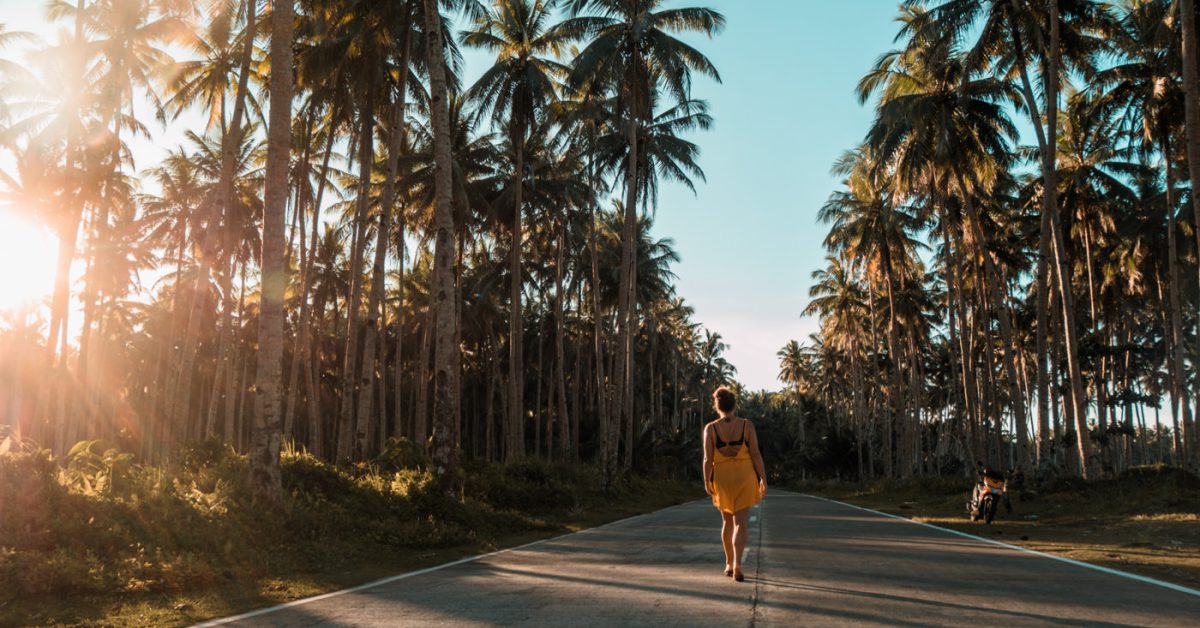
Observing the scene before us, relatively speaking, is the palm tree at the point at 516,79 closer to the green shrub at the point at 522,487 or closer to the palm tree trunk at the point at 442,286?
the green shrub at the point at 522,487

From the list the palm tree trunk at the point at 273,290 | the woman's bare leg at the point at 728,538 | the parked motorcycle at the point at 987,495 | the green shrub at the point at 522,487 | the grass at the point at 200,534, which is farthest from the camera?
the green shrub at the point at 522,487

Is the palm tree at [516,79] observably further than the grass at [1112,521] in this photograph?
Yes

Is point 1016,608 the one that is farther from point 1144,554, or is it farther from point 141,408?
point 141,408

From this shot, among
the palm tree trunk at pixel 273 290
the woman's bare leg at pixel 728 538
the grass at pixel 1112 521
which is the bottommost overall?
the grass at pixel 1112 521

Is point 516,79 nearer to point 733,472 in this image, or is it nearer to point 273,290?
point 273,290

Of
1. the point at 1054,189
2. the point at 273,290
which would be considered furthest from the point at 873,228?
the point at 273,290

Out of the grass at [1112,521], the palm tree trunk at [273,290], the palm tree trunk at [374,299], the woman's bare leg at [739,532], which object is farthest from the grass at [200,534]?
the grass at [1112,521]

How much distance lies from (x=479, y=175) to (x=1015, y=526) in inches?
969

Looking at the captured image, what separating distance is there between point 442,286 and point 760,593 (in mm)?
10938

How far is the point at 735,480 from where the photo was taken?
297 inches

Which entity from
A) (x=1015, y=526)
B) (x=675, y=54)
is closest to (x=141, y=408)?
(x=675, y=54)

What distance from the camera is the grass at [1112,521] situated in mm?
9477

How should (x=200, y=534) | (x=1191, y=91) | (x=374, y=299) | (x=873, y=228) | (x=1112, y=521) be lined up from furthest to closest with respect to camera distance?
(x=873, y=228) → (x=374, y=299) → (x=1191, y=91) → (x=1112, y=521) → (x=200, y=534)

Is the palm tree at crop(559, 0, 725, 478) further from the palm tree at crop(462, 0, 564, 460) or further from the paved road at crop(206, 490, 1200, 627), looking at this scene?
the paved road at crop(206, 490, 1200, 627)
